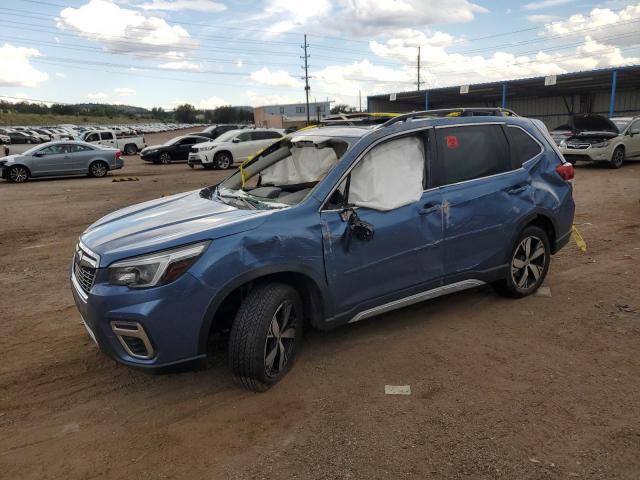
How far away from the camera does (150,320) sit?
9.81 ft

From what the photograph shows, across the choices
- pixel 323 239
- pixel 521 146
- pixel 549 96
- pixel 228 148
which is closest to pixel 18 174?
pixel 228 148

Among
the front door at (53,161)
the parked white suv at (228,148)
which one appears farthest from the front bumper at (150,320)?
the parked white suv at (228,148)

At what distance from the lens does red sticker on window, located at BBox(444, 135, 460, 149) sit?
436 centimetres

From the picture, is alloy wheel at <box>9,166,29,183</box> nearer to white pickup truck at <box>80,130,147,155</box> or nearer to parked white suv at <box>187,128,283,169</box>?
parked white suv at <box>187,128,283,169</box>

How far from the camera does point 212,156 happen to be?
2102 cm

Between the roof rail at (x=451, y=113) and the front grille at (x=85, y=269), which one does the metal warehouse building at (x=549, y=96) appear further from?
the front grille at (x=85, y=269)

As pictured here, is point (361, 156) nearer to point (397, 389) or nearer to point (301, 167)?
point (301, 167)

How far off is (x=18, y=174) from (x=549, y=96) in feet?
148

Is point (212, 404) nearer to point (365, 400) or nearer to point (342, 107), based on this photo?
point (365, 400)

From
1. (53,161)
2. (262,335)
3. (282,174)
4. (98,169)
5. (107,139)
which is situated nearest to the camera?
(262,335)

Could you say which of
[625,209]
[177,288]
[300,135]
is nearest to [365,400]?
[177,288]

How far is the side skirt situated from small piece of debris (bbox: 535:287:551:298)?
1.00 meters

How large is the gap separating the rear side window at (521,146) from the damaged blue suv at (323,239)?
0.02m

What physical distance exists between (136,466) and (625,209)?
9.91m
